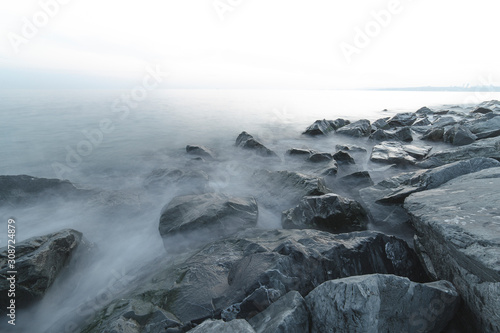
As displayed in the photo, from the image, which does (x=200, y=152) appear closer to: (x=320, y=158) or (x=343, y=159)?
(x=320, y=158)

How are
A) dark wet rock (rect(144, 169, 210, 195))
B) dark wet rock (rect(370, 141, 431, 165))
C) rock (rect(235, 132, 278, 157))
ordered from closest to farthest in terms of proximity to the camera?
dark wet rock (rect(144, 169, 210, 195)) → dark wet rock (rect(370, 141, 431, 165)) → rock (rect(235, 132, 278, 157))

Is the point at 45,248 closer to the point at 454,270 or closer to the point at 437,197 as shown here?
the point at 454,270

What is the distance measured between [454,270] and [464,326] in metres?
0.49

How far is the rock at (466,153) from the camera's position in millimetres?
6758

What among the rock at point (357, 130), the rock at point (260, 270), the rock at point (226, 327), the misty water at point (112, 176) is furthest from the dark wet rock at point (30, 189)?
the rock at point (357, 130)

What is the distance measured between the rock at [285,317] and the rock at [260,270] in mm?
274

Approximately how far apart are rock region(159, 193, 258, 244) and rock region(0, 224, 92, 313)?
A: 5.17ft

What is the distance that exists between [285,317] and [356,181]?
222 inches

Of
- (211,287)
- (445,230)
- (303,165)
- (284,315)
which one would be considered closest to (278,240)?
(211,287)

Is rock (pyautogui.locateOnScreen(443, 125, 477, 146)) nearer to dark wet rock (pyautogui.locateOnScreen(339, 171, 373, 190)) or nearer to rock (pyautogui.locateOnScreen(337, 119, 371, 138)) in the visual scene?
rock (pyautogui.locateOnScreen(337, 119, 371, 138))

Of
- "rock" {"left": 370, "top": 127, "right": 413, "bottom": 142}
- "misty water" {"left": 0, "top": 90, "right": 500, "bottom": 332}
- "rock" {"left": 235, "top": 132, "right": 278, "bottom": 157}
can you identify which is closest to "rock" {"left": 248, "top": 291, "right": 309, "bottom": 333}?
"misty water" {"left": 0, "top": 90, "right": 500, "bottom": 332}

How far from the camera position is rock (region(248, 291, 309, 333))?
2055 mm

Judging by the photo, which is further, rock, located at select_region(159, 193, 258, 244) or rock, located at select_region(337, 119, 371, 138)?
rock, located at select_region(337, 119, 371, 138)

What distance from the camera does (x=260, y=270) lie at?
2.81 m
